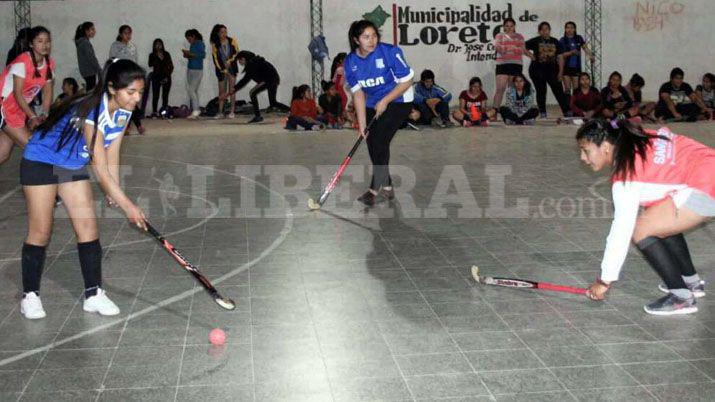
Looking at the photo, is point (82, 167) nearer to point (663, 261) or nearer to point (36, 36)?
point (36, 36)

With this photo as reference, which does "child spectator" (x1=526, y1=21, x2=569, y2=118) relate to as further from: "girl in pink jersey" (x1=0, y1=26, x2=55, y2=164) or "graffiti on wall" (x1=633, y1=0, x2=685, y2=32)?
"girl in pink jersey" (x1=0, y1=26, x2=55, y2=164)

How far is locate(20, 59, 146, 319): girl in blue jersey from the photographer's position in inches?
216

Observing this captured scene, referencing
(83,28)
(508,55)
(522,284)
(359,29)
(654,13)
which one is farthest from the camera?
(654,13)

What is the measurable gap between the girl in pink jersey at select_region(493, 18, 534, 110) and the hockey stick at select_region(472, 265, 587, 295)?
12580mm

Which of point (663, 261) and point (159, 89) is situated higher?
point (159, 89)

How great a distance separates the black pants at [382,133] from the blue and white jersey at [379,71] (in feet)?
0.34

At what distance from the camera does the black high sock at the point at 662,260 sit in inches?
223

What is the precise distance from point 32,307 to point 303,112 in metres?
11.9

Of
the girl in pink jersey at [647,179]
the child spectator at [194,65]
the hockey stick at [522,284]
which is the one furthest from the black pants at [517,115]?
the girl in pink jersey at [647,179]

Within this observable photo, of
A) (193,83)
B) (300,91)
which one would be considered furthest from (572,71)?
(193,83)

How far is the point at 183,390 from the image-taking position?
4.60 metres

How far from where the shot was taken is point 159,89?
65.9 feet

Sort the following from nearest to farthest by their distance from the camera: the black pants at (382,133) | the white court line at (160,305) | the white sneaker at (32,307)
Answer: the white court line at (160,305)
the white sneaker at (32,307)
the black pants at (382,133)

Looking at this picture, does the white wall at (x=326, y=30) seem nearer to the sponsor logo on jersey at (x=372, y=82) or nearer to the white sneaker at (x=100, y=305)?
the sponsor logo on jersey at (x=372, y=82)
